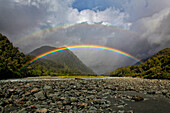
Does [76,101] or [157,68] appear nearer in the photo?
[76,101]

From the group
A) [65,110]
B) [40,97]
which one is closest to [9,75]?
[40,97]

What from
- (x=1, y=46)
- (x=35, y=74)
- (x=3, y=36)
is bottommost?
(x=35, y=74)

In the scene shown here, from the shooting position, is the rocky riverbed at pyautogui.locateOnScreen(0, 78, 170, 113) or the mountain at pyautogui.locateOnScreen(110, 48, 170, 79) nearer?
the rocky riverbed at pyautogui.locateOnScreen(0, 78, 170, 113)

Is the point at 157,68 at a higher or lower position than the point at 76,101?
higher

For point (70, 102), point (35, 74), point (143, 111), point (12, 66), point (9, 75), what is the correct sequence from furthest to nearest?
point (35, 74) < point (12, 66) < point (9, 75) < point (70, 102) < point (143, 111)

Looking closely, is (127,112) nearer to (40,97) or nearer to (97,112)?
(97,112)

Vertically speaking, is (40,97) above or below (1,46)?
below

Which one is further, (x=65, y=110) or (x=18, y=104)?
(x=18, y=104)

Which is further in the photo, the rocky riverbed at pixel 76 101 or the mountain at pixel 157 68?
the mountain at pixel 157 68

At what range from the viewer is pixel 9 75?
4894 cm

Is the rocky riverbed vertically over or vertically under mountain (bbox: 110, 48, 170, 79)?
under

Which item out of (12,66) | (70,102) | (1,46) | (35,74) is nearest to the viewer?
(70,102)

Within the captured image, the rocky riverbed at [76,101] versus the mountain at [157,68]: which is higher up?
the mountain at [157,68]

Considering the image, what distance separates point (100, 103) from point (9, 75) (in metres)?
54.7
